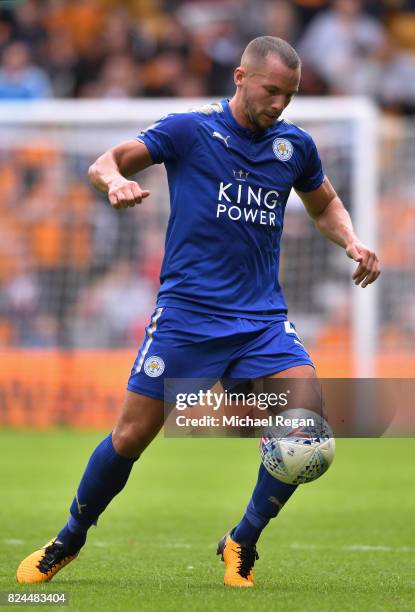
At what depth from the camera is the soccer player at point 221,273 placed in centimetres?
568

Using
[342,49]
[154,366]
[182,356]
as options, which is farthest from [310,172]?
[342,49]

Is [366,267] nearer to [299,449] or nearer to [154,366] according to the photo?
[299,449]

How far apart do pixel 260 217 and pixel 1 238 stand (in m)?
9.70

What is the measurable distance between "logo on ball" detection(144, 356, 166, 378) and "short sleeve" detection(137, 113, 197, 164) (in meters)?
0.88

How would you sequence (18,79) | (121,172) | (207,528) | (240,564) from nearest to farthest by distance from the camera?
(121,172) → (240,564) → (207,528) → (18,79)

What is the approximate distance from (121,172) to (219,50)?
41.0ft

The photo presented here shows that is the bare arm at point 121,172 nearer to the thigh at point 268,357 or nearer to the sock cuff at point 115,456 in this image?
the thigh at point 268,357

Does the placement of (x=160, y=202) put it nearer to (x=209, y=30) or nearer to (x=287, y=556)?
(x=209, y=30)

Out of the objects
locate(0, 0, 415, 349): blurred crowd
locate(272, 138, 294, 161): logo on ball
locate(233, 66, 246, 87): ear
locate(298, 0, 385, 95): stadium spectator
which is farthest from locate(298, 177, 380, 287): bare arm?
locate(298, 0, 385, 95): stadium spectator

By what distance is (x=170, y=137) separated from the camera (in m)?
5.75

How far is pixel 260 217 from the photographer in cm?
580

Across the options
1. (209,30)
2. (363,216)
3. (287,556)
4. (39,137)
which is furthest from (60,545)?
(209,30)

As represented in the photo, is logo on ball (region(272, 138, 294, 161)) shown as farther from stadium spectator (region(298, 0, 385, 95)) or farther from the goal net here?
stadium spectator (region(298, 0, 385, 95))

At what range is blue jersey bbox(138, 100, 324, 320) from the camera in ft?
18.9
